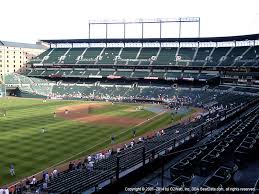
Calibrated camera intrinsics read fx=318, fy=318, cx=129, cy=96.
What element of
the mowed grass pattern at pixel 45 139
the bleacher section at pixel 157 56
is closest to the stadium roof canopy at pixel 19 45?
the bleacher section at pixel 157 56

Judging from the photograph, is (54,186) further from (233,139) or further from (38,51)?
(38,51)

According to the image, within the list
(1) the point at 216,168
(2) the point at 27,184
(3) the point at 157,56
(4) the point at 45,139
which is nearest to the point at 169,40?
(3) the point at 157,56

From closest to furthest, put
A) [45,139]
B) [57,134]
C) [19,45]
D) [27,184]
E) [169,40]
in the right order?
[27,184] → [45,139] → [57,134] → [169,40] → [19,45]

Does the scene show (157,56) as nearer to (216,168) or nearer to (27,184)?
(27,184)

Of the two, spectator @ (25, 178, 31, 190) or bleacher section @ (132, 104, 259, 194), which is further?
spectator @ (25, 178, 31, 190)

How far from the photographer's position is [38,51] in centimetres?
14050

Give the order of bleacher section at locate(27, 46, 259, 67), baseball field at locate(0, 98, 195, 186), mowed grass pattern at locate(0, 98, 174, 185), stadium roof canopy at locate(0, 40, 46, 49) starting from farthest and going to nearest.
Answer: stadium roof canopy at locate(0, 40, 46, 49), bleacher section at locate(27, 46, 259, 67), baseball field at locate(0, 98, 195, 186), mowed grass pattern at locate(0, 98, 174, 185)

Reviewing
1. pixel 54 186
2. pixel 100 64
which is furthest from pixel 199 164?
pixel 100 64

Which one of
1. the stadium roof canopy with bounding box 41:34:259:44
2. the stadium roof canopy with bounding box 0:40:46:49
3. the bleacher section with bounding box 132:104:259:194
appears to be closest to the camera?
the bleacher section with bounding box 132:104:259:194

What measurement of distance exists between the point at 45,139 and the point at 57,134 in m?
3.05

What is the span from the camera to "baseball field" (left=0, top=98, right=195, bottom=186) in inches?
1096

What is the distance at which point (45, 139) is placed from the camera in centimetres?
3556

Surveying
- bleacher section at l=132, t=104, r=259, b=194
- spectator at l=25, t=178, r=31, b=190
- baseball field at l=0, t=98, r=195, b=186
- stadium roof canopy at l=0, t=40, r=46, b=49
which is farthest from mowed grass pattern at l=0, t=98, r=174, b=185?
stadium roof canopy at l=0, t=40, r=46, b=49

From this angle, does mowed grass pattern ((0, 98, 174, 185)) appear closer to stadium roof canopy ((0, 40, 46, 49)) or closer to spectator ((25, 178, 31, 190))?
spectator ((25, 178, 31, 190))
